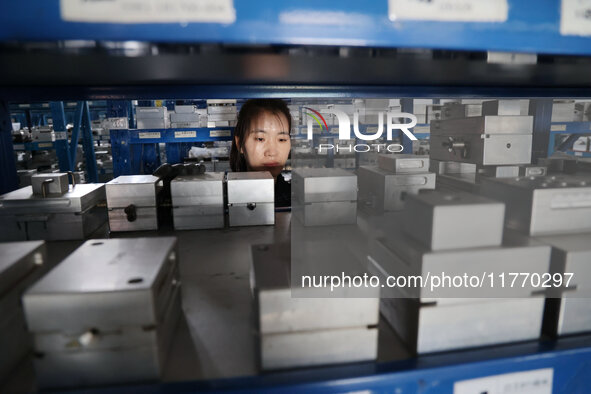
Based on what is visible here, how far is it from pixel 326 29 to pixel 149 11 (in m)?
0.19

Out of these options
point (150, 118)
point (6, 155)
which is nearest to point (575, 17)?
point (6, 155)

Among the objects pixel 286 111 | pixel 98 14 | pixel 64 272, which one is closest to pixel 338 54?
pixel 98 14

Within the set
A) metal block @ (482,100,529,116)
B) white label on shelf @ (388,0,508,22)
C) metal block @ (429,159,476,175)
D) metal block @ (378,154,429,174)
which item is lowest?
metal block @ (429,159,476,175)

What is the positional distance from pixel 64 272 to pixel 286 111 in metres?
1.87

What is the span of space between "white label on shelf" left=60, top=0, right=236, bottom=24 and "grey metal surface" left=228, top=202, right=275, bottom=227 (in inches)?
29.7

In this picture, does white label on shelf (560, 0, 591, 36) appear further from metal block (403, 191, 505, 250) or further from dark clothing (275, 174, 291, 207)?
dark clothing (275, 174, 291, 207)

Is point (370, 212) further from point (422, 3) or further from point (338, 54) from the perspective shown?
point (422, 3)

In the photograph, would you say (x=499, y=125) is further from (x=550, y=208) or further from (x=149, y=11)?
(x=149, y=11)

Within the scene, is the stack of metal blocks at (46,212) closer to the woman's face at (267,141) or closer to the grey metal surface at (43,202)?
the grey metal surface at (43,202)

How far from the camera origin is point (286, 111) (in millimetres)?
2213

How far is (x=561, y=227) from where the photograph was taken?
0.60 m

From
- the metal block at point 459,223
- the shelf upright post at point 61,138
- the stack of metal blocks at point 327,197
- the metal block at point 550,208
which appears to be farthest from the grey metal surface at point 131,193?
the shelf upright post at point 61,138

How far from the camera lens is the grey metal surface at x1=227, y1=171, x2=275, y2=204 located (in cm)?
108

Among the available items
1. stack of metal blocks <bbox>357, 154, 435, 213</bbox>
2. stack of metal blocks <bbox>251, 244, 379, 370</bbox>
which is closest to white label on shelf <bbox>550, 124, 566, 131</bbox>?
stack of metal blocks <bbox>357, 154, 435, 213</bbox>
